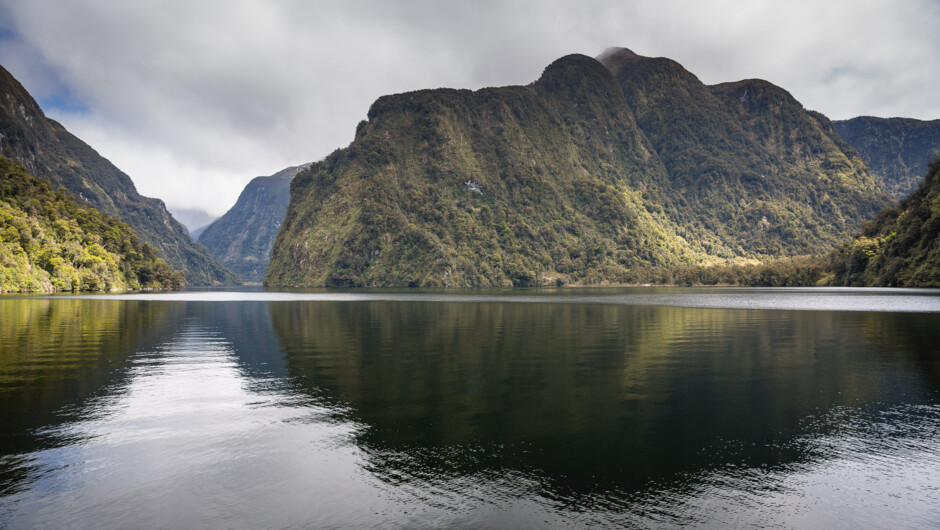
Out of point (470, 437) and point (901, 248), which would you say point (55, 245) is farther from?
point (901, 248)

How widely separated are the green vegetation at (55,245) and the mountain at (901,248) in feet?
720

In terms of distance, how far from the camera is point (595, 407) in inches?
805

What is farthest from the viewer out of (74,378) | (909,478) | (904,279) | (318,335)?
(904,279)

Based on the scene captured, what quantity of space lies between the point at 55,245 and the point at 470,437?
16446 centimetres

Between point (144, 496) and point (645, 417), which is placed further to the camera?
point (645, 417)

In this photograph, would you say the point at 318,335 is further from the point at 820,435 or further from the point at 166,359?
the point at 820,435

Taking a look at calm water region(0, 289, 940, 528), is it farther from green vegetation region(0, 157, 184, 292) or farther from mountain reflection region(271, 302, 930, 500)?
green vegetation region(0, 157, 184, 292)

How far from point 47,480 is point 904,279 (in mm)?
178015

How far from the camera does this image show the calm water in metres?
11.8

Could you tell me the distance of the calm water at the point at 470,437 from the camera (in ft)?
38.7

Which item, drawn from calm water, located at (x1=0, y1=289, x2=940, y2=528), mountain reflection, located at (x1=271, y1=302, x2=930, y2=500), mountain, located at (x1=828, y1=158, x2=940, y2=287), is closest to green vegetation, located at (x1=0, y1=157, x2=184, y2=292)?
calm water, located at (x1=0, y1=289, x2=940, y2=528)

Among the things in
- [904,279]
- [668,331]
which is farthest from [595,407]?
[904,279]

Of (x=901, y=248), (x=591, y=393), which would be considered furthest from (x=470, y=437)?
(x=901, y=248)

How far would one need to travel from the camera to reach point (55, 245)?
139m
